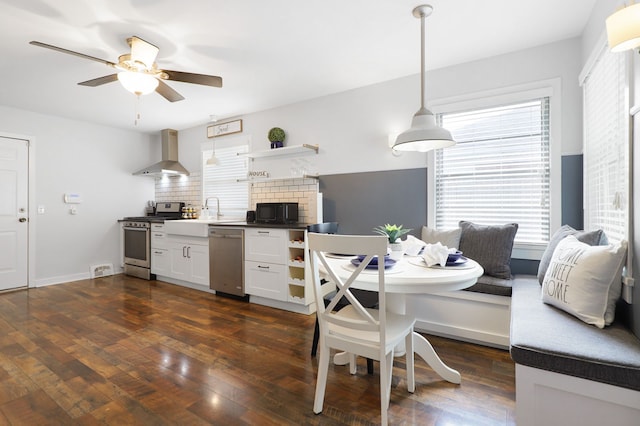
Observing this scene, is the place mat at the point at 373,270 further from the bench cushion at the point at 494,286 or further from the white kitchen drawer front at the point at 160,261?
the white kitchen drawer front at the point at 160,261

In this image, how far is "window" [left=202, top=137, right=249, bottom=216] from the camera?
4.97 meters

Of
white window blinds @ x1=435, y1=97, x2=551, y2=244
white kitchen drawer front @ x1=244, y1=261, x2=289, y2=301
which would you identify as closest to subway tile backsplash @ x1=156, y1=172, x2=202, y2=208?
white kitchen drawer front @ x1=244, y1=261, x2=289, y2=301

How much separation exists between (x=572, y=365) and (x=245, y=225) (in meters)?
3.31

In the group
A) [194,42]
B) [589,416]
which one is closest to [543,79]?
[589,416]

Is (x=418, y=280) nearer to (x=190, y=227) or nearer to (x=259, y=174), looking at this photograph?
(x=259, y=174)

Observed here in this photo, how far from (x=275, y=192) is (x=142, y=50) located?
2.26 metres

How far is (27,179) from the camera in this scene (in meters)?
4.64

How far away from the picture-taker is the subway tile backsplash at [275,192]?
407cm

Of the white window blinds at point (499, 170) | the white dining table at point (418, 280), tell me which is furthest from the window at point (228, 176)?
the white dining table at point (418, 280)

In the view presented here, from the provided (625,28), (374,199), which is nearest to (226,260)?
(374,199)

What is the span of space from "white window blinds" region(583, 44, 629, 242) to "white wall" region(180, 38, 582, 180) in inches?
10.6

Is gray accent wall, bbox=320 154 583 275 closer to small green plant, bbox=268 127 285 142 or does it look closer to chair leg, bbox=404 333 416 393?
small green plant, bbox=268 127 285 142

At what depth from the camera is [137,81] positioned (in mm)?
2627

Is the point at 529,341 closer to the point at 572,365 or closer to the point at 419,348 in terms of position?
the point at 572,365
